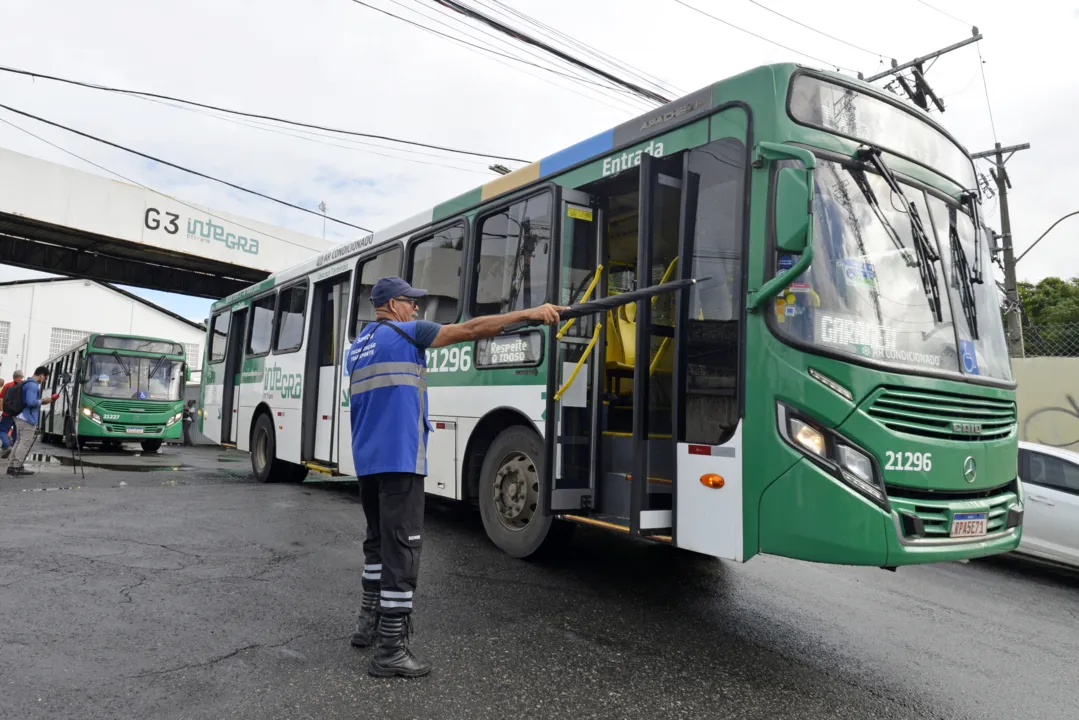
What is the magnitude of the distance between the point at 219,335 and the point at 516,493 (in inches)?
358

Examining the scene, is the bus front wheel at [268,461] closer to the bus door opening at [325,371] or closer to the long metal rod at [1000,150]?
the bus door opening at [325,371]

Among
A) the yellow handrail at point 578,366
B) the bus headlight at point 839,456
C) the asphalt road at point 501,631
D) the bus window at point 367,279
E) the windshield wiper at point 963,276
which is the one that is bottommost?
the asphalt road at point 501,631

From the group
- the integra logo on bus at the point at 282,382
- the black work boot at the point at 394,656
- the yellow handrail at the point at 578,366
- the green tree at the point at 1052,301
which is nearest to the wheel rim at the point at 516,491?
the yellow handrail at the point at 578,366

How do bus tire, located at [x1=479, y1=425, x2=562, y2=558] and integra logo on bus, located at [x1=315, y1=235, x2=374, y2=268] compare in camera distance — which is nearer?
bus tire, located at [x1=479, y1=425, x2=562, y2=558]

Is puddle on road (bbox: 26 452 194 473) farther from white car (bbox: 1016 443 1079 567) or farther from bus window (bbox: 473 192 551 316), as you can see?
white car (bbox: 1016 443 1079 567)

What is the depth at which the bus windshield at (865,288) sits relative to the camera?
4.01 meters

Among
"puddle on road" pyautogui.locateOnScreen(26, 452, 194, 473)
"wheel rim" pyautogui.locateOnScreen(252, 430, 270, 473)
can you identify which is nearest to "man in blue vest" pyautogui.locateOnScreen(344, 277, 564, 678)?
"wheel rim" pyautogui.locateOnScreen(252, 430, 270, 473)

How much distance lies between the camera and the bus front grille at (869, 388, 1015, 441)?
3.93m

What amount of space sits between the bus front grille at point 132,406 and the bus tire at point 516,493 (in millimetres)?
15873

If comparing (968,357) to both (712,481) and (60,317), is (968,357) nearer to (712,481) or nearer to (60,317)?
(712,481)

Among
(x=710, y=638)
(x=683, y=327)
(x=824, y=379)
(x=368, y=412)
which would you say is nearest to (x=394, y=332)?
(x=368, y=412)

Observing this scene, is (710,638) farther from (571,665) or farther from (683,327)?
(683,327)

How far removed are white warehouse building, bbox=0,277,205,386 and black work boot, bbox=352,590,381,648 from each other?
3487 cm

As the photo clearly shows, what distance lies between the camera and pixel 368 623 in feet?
12.8
